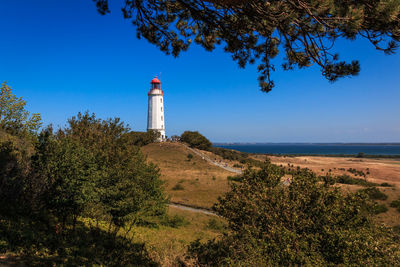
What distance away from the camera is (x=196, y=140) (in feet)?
259

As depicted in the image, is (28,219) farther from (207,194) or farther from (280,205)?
(207,194)

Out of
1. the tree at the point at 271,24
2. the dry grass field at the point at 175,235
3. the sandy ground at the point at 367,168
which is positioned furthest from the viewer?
the sandy ground at the point at 367,168

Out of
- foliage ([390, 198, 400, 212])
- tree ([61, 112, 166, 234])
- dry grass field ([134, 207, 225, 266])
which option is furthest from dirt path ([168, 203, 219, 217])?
foliage ([390, 198, 400, 212])

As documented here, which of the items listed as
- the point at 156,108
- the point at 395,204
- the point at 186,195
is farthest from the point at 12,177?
the point at 156,108

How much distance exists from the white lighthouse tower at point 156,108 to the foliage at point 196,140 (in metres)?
12.3

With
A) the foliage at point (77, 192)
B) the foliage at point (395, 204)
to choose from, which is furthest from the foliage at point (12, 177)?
the foliage at point (395, 204)

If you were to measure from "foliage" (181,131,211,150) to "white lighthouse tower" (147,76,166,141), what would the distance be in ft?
40.3

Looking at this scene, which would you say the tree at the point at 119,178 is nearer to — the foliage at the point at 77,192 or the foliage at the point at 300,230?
the foliage at the point at 77,192

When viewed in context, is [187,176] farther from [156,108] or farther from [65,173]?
[65,173]

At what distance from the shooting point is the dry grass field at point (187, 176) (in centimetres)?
3250

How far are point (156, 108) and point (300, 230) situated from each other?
6452cm

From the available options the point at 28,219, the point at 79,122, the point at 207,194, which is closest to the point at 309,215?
the point at 28,219

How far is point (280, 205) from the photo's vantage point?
7297 mm

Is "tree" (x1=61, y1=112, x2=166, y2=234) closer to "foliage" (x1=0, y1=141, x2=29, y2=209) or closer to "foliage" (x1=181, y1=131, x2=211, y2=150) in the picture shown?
"foliage" (x1=0, y1=141, x2=29, y2=209)
